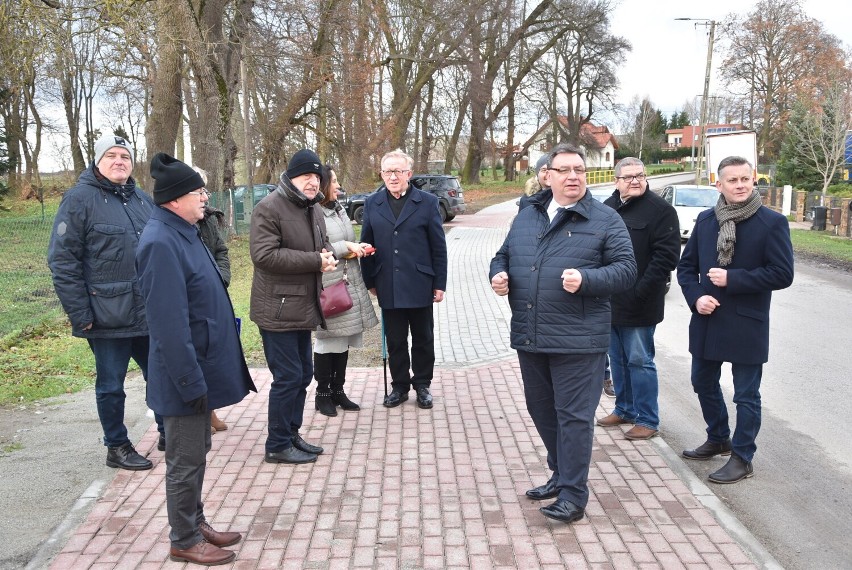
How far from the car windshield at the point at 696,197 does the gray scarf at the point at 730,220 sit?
1582 centimetres

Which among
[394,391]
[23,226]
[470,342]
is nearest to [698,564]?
[394,391]

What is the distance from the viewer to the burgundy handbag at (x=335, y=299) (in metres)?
5.32

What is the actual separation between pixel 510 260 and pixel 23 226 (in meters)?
16.2

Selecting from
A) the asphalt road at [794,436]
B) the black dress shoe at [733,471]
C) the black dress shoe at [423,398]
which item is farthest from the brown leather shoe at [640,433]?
the black dress shoe at [423,398]

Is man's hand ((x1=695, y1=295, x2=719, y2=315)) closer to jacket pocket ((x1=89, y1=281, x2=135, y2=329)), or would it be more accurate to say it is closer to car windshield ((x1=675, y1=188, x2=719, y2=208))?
jacket pocket ((x1=89, y1=281, x2=135, y2=329))

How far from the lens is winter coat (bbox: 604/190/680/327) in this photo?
5.05 meters

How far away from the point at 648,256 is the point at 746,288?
2.81 feet

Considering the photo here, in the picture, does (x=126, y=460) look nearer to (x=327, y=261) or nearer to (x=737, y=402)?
(x=327, y=261)

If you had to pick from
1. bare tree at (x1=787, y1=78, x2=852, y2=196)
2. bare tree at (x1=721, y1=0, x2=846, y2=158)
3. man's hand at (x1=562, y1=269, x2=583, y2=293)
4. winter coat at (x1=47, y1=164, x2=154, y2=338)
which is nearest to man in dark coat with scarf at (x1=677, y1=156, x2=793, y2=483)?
man's hand at (x1=562, y1=269, x2=583, y2=293)

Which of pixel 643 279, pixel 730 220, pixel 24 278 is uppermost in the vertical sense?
pixel 730 220

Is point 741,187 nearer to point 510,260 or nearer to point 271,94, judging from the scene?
point 510,260

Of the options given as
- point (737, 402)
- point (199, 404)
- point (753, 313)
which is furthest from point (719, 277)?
point (199, 404)

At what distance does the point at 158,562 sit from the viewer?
3637 millimetres

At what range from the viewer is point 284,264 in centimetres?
457
